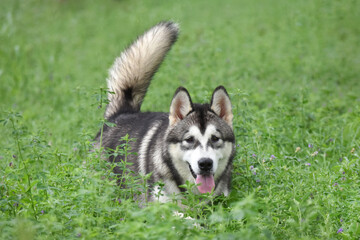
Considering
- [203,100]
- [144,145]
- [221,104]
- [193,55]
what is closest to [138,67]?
[203,100]

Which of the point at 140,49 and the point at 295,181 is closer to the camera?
the point at 295,181

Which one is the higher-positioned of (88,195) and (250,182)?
(88,195)

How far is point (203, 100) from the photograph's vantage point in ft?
17.7

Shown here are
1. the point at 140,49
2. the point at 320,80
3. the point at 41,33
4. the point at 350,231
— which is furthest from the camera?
the point at 41,33

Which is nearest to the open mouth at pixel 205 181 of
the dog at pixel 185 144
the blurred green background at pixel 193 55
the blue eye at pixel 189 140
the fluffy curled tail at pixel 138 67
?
the dog at pixel 185 144

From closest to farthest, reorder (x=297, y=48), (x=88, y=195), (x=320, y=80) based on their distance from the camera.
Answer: (x=88, y=195)
(x=320, y=80)
(x=297, y=48)

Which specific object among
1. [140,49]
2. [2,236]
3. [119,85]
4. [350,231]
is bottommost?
[350,231]

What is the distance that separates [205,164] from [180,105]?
25.1 inches

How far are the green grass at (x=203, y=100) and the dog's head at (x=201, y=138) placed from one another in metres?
0.25

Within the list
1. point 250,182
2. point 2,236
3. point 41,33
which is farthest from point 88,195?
point 41,33

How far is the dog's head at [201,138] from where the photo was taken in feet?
13.4

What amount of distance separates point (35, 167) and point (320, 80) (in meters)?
5.23

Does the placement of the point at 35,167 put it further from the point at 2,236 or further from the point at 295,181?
the point at 295,181

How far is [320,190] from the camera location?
13.2 feet
